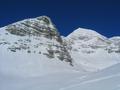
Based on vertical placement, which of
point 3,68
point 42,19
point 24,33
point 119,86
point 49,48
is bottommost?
point 119,86

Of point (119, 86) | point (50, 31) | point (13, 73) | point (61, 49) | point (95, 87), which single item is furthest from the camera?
point (50, 31)

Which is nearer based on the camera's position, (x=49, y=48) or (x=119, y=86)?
(x=119, y=86)

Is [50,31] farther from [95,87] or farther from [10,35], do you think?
[95,87]

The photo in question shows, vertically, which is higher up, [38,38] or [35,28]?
[35,28]

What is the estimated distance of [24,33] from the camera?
7388 cm

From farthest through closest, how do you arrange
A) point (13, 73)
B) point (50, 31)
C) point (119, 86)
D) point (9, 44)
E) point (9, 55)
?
point (50, 31) → point (9, 44) → point (9, 55) → point (13, 73) → point (119, 86)

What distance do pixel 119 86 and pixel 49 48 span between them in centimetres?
6355

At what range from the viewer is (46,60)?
63719mm

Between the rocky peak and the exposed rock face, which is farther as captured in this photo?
the rocky peak

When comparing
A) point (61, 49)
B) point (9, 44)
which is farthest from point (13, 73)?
point (61, 49)

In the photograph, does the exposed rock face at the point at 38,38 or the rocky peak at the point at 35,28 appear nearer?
the exposed rock face at the point at 38,38

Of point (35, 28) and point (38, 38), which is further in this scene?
point (35, 28)

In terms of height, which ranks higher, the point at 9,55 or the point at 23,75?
the point at 9,55

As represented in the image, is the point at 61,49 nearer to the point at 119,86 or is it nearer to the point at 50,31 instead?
the point at 50,31
